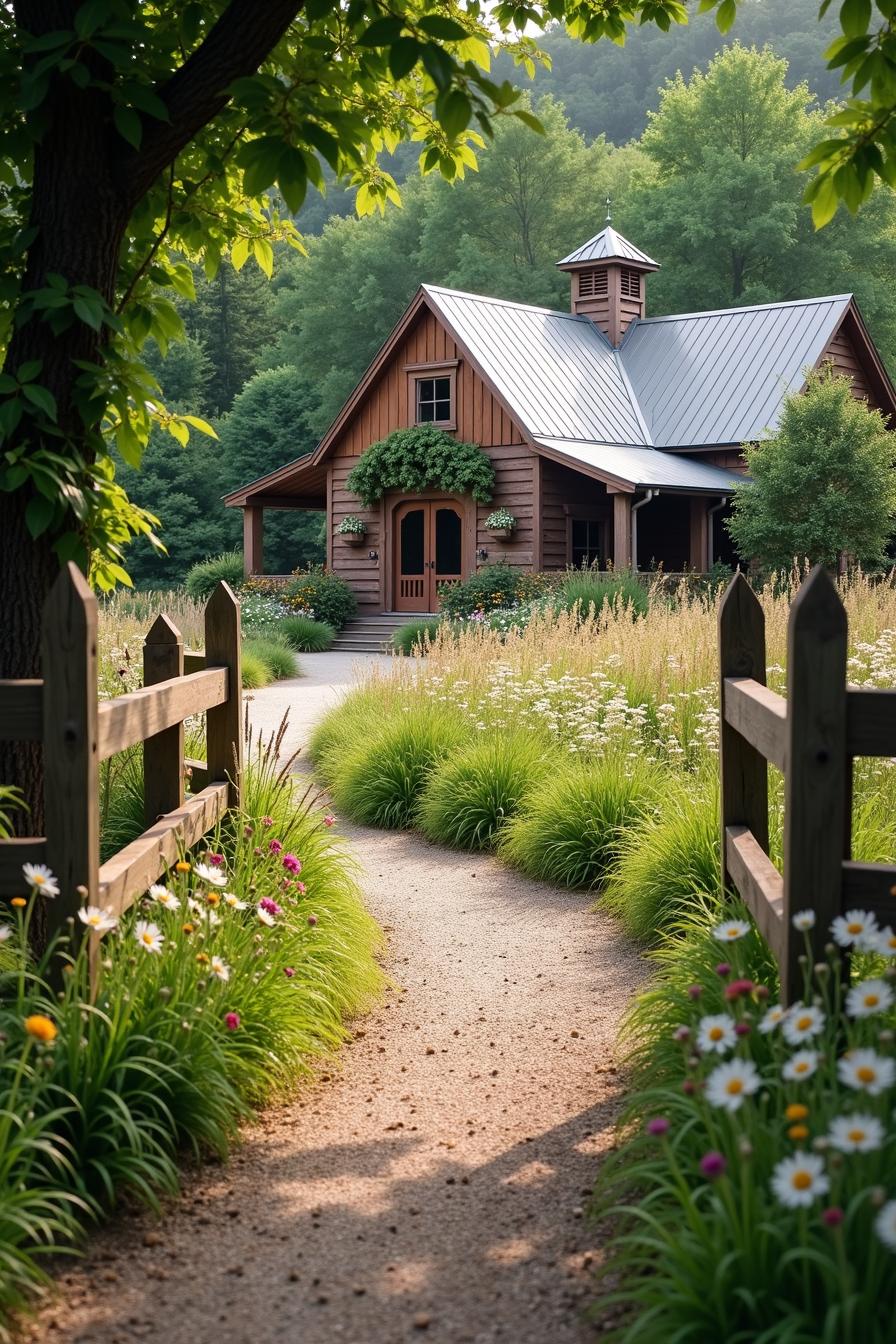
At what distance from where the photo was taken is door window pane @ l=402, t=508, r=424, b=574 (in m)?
26.8

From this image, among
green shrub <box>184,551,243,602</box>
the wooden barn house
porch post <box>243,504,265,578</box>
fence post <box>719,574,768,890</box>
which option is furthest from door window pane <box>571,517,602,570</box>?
fence post <box>719,574,768,890</box>

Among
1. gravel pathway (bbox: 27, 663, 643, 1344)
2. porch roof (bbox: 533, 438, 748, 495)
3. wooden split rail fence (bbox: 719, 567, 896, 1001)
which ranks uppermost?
porch roof (bbox: 533, 438, 748, 495)

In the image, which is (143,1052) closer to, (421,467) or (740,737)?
(740,737)

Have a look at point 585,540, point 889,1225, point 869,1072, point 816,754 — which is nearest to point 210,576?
point 585,540

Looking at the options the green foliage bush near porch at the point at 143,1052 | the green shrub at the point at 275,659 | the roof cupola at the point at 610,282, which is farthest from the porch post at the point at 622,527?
the green foliage bush near porch at the point at 143,1052

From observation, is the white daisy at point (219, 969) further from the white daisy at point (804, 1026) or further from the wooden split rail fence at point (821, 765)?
the white daisy at point (804, 1026)

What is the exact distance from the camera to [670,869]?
19.7ft

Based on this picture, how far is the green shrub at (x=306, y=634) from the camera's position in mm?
24906

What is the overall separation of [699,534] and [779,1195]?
78.6ft

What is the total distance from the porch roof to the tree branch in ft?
60.3

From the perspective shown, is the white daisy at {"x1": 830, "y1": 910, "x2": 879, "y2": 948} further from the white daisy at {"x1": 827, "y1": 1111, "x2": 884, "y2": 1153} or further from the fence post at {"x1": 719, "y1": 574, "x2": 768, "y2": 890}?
the fence post at {"x1": 719, "y1": 574, "x2": 768, "y2": 890}

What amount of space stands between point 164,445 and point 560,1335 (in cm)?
4584

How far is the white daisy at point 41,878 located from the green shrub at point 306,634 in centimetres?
2097

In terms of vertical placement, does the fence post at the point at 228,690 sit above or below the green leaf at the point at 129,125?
below
